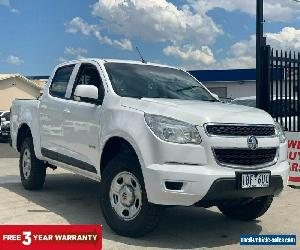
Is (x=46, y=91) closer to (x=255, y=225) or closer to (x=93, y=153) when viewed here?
(x=93, y=153)

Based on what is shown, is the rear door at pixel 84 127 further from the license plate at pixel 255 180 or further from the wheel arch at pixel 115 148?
the license plate at pixel 255 180

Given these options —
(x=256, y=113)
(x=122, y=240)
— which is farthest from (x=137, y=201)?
(x=256, y=113)

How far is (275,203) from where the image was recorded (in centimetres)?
677

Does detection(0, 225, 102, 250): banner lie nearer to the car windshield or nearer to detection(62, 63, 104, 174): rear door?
detection(62, 63, 104, 174): rear door

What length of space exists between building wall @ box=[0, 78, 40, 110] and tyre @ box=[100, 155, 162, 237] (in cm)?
4071

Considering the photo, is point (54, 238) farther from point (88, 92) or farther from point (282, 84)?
point (282, 84)

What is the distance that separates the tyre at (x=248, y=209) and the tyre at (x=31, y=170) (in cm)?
293

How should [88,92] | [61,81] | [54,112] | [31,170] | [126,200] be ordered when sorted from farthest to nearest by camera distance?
[31,170] < [61,81] < [54,112] < [88,92] < [126,200]

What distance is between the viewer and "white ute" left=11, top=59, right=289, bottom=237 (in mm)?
4344

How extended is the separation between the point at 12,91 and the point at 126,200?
140ft

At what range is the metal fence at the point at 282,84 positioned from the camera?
8594 mm

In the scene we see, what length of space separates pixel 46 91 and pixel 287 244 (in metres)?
4.09

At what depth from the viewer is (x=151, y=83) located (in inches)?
222

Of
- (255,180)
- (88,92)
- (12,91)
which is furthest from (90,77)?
(12,91)
